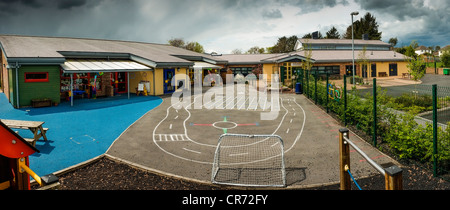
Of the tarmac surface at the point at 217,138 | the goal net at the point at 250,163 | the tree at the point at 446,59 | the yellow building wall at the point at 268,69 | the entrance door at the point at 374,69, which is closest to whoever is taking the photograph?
the goal net at the point at 250,163

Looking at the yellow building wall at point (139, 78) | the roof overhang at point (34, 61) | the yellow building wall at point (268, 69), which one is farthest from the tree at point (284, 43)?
the roof overhang at point (34, 61)

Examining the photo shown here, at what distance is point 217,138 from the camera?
1282 centimetres

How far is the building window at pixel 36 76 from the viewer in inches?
832

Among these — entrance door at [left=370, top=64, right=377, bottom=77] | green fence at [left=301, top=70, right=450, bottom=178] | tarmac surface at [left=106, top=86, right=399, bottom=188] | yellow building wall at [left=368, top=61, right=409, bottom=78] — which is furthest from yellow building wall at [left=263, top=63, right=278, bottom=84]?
green fence at [left=301, top=70, right=450, bottom=178]

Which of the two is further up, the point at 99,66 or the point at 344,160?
the point at 99,66

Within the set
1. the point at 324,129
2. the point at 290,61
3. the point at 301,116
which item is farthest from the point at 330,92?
the point at 290,61

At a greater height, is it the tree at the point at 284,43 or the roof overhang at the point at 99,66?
the tree at the point at 284,43

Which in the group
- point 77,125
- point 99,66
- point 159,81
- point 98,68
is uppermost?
point 99,66

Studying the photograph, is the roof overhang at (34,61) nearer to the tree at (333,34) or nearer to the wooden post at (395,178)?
the wooden post at (395,178)

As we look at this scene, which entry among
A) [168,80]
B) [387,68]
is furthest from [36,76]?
[387,68]

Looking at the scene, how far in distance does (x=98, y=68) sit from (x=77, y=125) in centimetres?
945

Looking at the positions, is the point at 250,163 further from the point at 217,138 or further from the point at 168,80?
the point at 168,80
